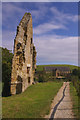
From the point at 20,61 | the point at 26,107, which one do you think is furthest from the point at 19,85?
the point at 26,107

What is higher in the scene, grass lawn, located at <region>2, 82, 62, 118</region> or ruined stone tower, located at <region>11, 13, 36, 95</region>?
ruined stone tower, located at <region>11, 13, 36, 95</region>

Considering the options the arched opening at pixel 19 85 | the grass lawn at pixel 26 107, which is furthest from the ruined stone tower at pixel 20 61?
the grass lawn at pixel 26 107

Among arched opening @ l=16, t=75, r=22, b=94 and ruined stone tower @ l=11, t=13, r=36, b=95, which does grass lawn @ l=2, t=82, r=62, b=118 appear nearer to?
arched opening @ l=16, t=75, r=22, b=94

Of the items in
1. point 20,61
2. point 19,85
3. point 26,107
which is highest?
point 20,61

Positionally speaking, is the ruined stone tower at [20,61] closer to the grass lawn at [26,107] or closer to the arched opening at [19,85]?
the arched opening at [19,85]

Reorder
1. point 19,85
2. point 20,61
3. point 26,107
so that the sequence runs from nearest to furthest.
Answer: point 26,107, point 19,85, point 20,61

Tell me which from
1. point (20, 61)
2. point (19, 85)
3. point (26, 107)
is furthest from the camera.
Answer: point (20, 61)

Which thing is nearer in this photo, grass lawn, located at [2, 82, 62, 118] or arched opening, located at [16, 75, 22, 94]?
grass lawn, located at [2, 82, 62, 118]

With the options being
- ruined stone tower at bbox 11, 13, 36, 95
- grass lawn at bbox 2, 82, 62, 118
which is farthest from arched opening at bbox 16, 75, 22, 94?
grass lawn at bbox 2, 82, 62, 118

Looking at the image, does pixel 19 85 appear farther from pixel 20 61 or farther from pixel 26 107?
pixel 26 107

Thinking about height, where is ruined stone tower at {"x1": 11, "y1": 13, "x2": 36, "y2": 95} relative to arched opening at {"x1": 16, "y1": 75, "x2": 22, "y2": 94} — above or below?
above

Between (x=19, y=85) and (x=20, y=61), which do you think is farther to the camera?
(x=20, y=61)

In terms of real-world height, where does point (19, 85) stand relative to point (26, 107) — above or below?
above

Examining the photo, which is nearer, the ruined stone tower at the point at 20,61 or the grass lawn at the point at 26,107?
the grass lawn at the point at 26,107
